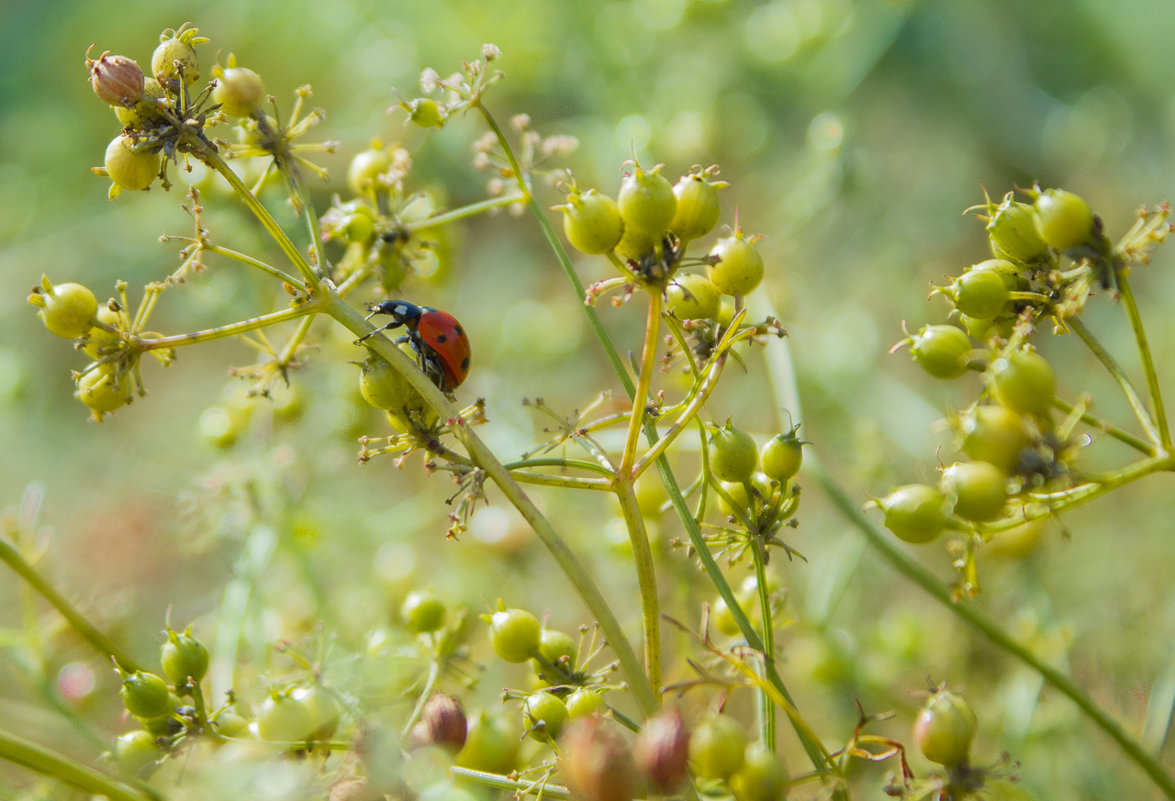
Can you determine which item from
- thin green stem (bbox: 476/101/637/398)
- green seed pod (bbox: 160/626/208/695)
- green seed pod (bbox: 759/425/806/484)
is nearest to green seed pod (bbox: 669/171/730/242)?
thin green stem (bbox: 476/101/637/398)

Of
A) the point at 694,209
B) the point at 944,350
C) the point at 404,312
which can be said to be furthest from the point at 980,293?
the point at 404,312

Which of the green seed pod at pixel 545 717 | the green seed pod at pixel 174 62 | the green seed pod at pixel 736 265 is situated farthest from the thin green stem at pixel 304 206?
the green seed pod at pixel 545 717

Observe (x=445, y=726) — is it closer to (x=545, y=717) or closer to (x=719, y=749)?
(x=545, y=717)

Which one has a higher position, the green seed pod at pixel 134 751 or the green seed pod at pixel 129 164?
the green seed pod at pixel 129 164

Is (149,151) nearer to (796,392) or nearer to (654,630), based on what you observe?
(654,630)

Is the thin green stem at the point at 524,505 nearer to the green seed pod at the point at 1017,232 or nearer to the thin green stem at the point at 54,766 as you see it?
the thin green stem at the point at 54,766

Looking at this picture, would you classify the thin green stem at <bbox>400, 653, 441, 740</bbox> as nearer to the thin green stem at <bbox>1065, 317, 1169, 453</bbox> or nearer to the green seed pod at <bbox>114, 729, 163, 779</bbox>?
the green seed pod at <bbox>114, 729, 163, 779</bbox>

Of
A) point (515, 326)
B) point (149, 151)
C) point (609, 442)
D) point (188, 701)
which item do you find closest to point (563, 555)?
point (149, 151)
